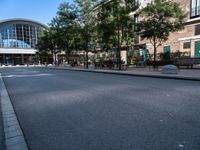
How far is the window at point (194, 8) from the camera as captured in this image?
79.1 ft

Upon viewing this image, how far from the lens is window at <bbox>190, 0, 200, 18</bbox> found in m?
24.1

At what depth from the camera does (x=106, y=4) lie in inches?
822

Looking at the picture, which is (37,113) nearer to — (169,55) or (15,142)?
(15,142)

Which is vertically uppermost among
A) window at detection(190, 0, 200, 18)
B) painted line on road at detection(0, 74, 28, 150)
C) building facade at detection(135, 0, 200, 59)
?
window at detection(190, 0, 200, 18)

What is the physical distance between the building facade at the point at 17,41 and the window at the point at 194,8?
5059cm

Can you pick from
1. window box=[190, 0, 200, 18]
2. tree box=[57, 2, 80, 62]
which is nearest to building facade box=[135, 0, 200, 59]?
window box=[190, 0, 200, 18]

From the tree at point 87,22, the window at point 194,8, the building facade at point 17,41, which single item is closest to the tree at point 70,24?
the tree at point 87,22

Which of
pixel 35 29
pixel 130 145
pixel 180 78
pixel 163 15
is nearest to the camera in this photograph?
pixel 130 145

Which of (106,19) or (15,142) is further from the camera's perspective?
(106,19)

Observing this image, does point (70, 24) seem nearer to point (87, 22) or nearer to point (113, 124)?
point (87, 22)

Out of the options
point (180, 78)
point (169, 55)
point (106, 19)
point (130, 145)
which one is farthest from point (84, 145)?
point (169, 55)

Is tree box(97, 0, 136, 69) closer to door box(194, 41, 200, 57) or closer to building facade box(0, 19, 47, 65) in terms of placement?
door box(194, 41, 200, 57)

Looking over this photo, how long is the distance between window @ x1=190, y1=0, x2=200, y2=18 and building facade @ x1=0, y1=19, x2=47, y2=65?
50.6m

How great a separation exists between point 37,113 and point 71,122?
4.40 feet
